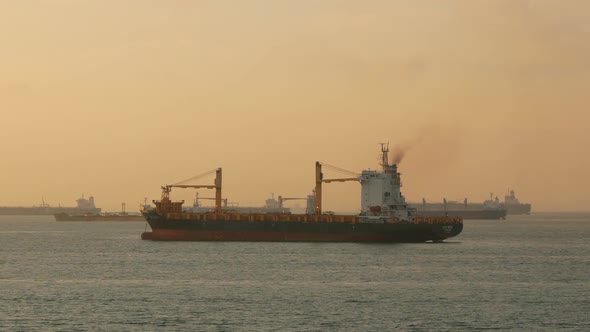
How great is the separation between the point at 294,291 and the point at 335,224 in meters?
49.5

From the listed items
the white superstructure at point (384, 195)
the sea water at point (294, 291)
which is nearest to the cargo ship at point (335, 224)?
the white superstructure at point (384, 195)

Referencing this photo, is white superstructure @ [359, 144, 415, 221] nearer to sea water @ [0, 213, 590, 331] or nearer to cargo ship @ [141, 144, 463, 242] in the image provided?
cargo ship @ [141, 144, 463, 242]

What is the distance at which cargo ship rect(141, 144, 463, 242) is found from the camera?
355ft

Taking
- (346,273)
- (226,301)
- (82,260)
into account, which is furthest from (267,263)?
(226,301)

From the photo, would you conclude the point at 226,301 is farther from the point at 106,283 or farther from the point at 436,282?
the point at 436,282

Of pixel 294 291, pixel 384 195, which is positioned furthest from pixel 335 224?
pixel 294 291

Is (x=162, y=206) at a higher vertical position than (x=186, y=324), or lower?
higher

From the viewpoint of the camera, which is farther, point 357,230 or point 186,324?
point 357,230

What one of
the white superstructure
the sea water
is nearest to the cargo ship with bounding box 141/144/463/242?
the white superstructure

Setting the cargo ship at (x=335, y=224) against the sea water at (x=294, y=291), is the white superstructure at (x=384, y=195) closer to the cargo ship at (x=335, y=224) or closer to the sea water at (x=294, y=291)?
the cargo ship at (x=335, y=224)

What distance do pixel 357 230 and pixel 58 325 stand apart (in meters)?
64.9

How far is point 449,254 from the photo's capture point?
9756 centimetres

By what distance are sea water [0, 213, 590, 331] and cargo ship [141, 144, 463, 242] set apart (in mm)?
8287

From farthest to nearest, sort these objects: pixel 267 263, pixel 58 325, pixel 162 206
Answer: pixel 162 206 → pixel 267 263 → pixel 58 325
